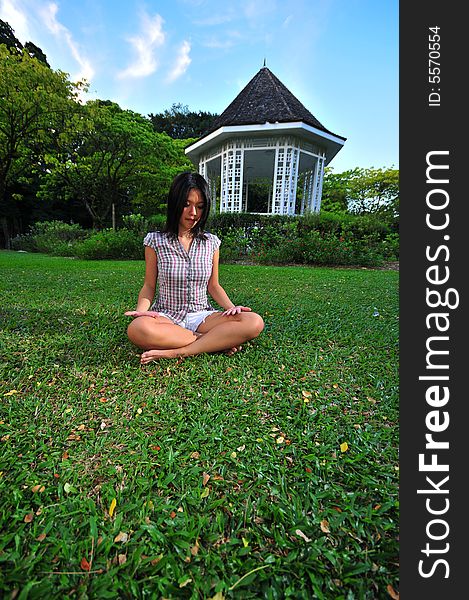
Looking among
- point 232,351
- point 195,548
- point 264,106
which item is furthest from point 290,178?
point 195,548

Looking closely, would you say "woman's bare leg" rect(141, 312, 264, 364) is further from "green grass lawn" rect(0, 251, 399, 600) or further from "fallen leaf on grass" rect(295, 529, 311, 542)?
"fallen leaf on grass" rect(295, 529, 311, 542)

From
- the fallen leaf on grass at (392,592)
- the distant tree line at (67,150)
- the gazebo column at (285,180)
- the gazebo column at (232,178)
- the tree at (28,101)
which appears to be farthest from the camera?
the gazebo column at (232,178)

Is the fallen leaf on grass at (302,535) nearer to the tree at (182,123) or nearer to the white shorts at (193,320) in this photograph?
the white shorts at (193,320)

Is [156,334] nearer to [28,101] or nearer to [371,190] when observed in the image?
[28,101]

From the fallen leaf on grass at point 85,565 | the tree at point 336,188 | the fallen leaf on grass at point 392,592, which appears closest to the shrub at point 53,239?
the fallen leaf on grass at point 85,565

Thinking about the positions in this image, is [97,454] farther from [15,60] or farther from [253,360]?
[15,60]

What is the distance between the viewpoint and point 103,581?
2.54ft

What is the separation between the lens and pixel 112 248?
9539mm

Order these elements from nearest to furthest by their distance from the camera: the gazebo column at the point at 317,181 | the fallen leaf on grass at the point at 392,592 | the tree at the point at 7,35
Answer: the fallen leaf on grass at the point at 392,592, the gazebo column at the point at 317,181, the tree at the point at 7,35

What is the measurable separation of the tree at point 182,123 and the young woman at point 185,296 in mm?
31171

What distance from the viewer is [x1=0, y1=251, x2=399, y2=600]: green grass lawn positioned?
80cm

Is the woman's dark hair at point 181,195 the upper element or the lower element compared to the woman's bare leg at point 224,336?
upper

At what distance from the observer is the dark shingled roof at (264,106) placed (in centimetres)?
1134

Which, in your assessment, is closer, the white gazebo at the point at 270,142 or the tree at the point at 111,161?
the white gazebo at the point at 270,142
